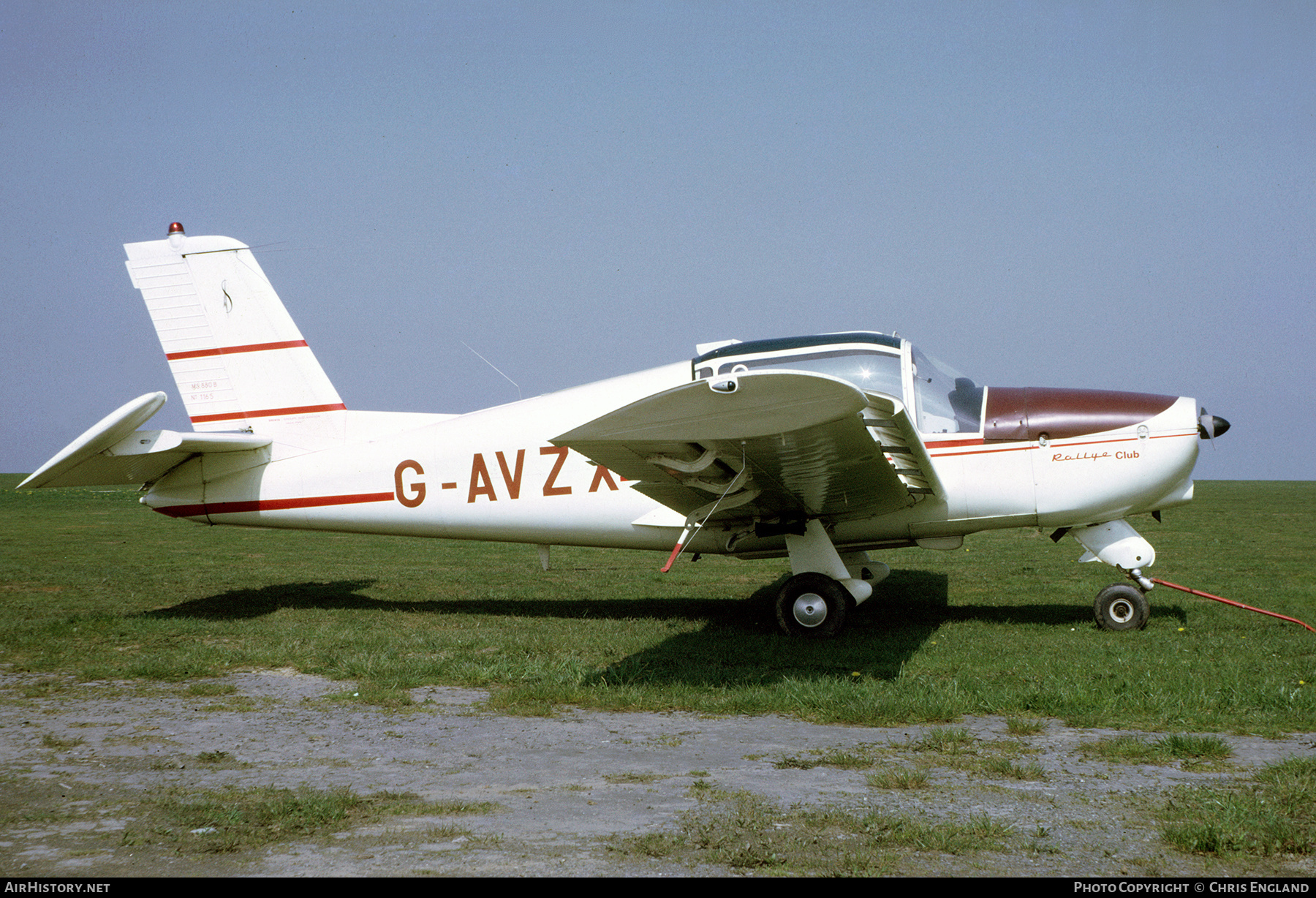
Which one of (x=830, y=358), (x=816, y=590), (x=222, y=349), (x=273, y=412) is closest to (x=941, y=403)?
(x=830, y=358)

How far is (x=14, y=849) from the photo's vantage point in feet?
10.9

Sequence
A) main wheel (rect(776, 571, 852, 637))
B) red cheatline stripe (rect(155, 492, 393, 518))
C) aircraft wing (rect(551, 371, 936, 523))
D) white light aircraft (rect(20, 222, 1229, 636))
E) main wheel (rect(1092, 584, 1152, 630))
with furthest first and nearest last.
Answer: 1. red cheatline stripe (rect(155, 492, 393, 518))
2. main wheel (rect(1092, 584, 1152, 630))
3. main wheel (rect(776, 571, 852, 637))
4. white light aircraft (rect(20, 222, 1229, 636))
5. aircraft wing (rect(551, 371, 936, 523))

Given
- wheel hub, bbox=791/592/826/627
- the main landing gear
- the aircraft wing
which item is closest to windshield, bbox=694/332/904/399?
the aircraft wing

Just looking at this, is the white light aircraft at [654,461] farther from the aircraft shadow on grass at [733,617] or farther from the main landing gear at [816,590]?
the aircraft shadow on grass at [733,617]

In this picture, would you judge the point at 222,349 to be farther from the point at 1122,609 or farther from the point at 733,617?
the point at 1122,609

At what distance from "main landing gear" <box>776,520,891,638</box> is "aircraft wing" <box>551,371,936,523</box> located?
0.71 feet

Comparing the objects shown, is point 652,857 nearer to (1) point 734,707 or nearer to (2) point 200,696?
(1) point 734,707

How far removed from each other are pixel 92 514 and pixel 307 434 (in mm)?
21315

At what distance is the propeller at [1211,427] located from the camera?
307 inches

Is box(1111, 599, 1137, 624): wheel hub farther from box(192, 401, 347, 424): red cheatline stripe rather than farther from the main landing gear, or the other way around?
box(192, 401, 347, 424): red cheatline stripe

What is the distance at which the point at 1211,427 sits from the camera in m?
7.83

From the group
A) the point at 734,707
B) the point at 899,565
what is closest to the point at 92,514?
the point at 899,565

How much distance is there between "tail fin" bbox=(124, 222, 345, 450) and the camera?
9.42 m

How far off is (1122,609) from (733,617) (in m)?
3.27
